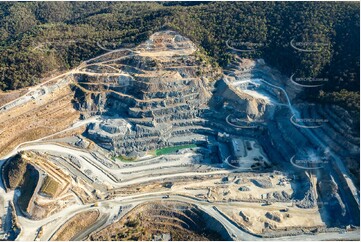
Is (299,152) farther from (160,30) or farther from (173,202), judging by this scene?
(160,30)

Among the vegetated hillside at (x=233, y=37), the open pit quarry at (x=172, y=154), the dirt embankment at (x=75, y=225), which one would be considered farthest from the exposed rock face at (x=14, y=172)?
the vegetated hillside at (x=233, y=37)

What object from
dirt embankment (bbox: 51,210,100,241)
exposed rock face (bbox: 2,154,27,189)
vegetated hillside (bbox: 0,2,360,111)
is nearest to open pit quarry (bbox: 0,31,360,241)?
dirt embankment (bbox: 51,210,100,241)

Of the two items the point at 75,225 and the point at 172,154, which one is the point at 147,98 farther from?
the point at 75,225

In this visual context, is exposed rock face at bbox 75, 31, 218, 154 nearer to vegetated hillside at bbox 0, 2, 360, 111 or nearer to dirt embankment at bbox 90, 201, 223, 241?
vegetated hillside at bbox 0, 2, 360, 111

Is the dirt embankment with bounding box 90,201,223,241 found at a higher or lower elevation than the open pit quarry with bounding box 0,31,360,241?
lower

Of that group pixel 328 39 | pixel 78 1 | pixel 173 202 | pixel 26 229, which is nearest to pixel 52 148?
pixel 26 229

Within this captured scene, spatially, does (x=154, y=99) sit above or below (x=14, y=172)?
above

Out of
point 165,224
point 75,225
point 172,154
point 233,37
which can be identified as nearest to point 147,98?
point 172,154

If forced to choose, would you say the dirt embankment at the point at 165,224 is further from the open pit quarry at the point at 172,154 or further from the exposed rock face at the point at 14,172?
the exposed rock face at the point at 14,172
